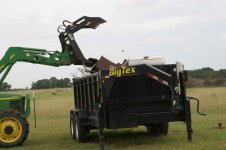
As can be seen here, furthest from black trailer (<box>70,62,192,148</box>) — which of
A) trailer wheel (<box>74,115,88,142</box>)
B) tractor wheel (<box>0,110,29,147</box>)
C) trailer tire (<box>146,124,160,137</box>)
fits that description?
tractor wheel (<box>0,110,29,147</box>)

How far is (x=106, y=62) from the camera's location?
51.0ft

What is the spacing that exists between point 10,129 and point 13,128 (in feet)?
0.34

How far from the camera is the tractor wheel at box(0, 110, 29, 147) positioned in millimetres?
15812

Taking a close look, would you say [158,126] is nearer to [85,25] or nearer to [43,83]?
[85,25]

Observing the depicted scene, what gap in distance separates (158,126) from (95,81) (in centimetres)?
375

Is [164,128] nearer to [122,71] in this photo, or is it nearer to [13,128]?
[122,71]

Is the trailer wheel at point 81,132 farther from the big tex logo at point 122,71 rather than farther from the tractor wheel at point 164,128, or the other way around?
the big tex logo at point 122,71

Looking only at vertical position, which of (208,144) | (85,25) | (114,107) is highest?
(85,25)

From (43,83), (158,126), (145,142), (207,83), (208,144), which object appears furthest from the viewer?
(43,83)

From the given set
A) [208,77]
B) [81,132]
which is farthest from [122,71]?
[208,77]

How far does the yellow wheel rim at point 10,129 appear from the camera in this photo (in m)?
15.8

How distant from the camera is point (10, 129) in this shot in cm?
1582

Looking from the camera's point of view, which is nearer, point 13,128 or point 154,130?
point 13,128

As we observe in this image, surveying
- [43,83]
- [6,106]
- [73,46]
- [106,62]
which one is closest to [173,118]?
[106,62]
